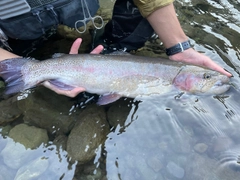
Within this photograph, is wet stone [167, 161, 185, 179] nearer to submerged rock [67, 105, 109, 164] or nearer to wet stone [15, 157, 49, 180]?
submerged rock [67, 105, 109, 164]

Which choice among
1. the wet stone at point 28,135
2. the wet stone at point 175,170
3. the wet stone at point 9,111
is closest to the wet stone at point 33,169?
the wet stone at point 28,135

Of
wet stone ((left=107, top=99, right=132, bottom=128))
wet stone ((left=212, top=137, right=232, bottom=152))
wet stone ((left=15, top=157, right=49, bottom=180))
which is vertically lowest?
wet stone ((left=212, top=137, right=232, bottom=152))

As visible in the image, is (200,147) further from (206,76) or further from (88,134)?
(88,134)

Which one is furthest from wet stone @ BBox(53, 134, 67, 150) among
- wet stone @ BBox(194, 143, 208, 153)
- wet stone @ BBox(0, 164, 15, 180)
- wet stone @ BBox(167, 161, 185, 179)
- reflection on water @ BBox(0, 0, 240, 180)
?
wet stone @ BBox(194, 143, 208, 153)

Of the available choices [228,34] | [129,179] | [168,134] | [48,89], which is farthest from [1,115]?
[228,34]

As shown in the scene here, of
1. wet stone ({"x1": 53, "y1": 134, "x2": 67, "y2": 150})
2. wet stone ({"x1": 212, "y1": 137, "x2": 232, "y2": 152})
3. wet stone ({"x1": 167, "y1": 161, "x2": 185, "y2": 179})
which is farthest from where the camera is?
wet stone ({"x1": 53, "y1": 134, "x2": 67, "y2": 150})

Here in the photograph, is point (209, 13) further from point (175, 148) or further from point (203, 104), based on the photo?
point (175, 148)

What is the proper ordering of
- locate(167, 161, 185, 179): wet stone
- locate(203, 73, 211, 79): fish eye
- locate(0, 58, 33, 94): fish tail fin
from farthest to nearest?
locate(0, 58, 33, 94): fish tail fin → locate(203, 73, 211, 79): fish eye → locate(167, 161, 185, 179): wet stone
